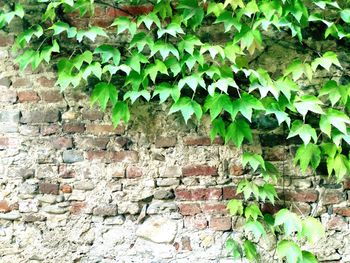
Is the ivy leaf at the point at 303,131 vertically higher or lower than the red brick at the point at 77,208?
Answer: higher

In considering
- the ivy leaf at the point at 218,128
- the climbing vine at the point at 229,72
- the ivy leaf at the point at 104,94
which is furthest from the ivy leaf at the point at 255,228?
the ivy leaf at the point at 104,94

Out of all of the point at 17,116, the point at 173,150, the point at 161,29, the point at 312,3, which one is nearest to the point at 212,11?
the point at 161,29

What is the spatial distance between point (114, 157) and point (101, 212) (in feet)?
1.03

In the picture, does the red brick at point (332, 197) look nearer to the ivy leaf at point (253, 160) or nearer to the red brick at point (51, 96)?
the ivy leaf at point (253, 160)

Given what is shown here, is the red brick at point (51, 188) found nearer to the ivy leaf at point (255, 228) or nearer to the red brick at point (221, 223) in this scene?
the red brick at point (221, 223)

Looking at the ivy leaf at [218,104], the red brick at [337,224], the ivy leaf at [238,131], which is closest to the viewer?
the ivy leaf at [218,104]

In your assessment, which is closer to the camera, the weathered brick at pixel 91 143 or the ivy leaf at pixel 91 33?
the ivy leaf at pixel 91 33

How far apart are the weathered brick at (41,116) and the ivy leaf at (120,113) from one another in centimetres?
36

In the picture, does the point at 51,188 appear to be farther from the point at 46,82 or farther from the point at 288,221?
the point at 288,221

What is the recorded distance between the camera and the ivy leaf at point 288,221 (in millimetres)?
2061

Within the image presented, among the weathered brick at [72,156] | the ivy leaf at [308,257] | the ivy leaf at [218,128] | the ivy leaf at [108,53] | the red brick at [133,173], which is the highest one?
the ivy leaf at [108,53]

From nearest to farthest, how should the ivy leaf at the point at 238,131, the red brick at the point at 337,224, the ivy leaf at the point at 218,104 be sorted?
the ivy leaf at the point at 218,104 < the ivy leaf at the point at 238,131 < the red brick at the point at 337,224

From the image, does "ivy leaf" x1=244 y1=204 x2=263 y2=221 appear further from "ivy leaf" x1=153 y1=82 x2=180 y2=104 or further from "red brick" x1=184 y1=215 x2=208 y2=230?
"ivy leaf" x1=153 y1=82 x2=180 y2=104

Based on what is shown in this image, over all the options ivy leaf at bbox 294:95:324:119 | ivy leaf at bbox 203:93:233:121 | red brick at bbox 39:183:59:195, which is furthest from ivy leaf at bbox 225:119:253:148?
red brick at bbox 39:183:59:195
